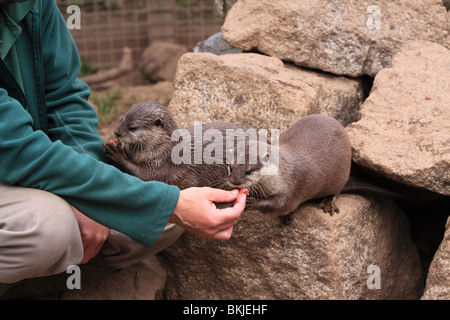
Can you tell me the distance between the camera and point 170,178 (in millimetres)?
2316

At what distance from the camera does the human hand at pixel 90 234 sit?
6.75 feet

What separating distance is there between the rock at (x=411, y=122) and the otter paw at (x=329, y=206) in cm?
23

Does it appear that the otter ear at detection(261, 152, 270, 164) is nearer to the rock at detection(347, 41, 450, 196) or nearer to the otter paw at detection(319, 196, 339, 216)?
the otter paw at detection(319, 196, 339, 216)

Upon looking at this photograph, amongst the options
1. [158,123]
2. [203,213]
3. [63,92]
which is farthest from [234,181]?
[63,92]

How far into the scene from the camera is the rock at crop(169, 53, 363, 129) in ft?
8.86

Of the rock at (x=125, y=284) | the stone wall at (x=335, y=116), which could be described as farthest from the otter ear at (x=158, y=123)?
the rock at (x=125, y=284)

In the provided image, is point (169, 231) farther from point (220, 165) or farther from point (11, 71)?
point (11, 71)

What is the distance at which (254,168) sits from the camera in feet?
7.18

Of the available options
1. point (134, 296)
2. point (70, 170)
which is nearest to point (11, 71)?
point (70, 170)

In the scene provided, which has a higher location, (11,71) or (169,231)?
(11,71)

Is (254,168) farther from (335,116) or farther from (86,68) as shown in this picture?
(86,68)

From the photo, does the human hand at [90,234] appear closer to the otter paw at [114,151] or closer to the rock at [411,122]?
the otter paw at [114,151]

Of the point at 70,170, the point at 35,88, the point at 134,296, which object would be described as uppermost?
the point at 35,88

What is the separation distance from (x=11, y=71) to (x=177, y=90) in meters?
1.05
